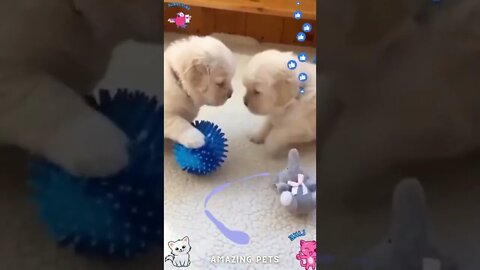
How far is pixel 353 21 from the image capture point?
113 centimetres

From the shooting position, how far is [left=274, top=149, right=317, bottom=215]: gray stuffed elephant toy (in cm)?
108

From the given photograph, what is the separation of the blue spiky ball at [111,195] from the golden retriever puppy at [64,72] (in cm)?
2

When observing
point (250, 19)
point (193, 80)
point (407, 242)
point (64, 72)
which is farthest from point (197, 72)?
point (407, 242)

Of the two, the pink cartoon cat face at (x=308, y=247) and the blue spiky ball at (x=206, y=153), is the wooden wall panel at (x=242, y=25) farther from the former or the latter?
the pink cartoon cat face at (x=308, y=247)

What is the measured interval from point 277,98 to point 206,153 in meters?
0.15

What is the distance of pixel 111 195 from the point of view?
110cm

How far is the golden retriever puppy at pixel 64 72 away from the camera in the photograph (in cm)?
111

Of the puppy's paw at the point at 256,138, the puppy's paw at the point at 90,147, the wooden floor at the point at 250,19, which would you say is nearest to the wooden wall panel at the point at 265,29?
the wooden floor at the point at 250,19

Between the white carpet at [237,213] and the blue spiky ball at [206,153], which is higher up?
the blue spiky ball at [206,153]

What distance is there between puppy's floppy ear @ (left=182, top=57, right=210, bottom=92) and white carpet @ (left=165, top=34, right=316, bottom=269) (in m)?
0.04

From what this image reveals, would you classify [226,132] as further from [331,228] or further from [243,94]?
[331,228]

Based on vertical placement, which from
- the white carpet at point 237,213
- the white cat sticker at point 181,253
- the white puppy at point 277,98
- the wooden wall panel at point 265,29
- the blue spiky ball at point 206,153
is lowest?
the white cat sticker at point 181,253

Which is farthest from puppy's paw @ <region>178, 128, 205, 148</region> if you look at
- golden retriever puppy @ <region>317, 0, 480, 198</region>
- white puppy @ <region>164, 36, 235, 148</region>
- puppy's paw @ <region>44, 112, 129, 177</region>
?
golden retriever puppy @ <region>317, 0, 480, 198</region>

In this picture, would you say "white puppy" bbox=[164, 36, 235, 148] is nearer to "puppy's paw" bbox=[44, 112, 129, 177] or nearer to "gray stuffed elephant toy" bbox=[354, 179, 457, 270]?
"puppy's paw" bbox=[44, 112, 129, 177]
